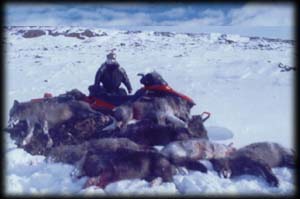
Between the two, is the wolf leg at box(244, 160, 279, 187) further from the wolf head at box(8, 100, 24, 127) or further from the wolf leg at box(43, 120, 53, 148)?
the wolf head at box(8, 100, 24, 127)

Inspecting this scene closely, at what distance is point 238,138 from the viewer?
766cm

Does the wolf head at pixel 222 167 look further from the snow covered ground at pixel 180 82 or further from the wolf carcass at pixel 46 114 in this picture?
the wolf carcass at pixel 46 114

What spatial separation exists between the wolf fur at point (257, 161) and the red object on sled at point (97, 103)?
7.69 ft

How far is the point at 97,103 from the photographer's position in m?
7.77

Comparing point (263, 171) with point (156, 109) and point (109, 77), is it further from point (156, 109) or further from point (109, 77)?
point (109, 77)

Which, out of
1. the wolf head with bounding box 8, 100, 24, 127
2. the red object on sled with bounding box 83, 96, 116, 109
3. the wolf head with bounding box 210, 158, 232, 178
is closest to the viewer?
the wolf head with bounding box 210, 158, 232, 178

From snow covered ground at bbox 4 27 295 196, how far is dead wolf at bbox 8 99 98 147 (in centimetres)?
45

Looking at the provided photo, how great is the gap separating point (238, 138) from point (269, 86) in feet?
15.8

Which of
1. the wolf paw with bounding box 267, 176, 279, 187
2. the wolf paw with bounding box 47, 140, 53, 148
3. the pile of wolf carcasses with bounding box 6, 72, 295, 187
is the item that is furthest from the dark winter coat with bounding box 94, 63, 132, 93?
the wolf paw with bounding box 267, 176, 279, 187

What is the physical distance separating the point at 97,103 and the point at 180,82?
5.51m

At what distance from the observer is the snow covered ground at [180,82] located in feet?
18.8

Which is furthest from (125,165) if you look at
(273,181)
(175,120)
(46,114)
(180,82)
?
(180,82)

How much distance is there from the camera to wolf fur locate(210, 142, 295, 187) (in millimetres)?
5955

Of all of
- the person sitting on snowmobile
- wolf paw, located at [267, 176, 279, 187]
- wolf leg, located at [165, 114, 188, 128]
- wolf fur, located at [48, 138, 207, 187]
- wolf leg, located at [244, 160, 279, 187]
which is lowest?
wolf paw, located at [267, 176, 279, 187]
